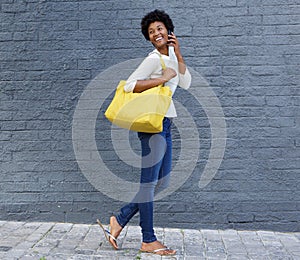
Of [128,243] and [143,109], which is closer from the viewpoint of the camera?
[143,109]

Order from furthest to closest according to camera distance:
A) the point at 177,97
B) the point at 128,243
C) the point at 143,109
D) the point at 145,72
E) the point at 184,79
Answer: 1. the point at 177,97
2. the point at 128,243
3. the point at 184,79
4. the point at 145,72
5. the point at 143,109

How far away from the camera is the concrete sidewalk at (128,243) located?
432cm

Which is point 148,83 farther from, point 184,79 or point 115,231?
point 115,231

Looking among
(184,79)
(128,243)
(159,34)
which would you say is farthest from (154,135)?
(128,243)

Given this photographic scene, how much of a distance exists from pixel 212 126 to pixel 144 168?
3.78 ft

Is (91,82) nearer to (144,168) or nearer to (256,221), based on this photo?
(144,168)

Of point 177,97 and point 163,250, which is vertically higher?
point 177,97

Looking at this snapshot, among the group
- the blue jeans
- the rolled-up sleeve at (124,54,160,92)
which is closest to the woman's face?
the rolled-up sleeve at (124,54,160,92)

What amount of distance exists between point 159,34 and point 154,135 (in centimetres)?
81

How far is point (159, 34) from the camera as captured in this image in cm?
428

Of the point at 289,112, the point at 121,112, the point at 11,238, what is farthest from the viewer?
the point at 289,112

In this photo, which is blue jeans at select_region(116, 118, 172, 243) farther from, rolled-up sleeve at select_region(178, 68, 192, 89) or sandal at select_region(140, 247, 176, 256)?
rolled-up sleeve at select_region(178, 68, 192, 89)

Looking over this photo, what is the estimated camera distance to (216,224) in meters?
5.20

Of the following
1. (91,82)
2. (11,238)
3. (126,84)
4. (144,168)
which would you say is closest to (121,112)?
(126,84)
